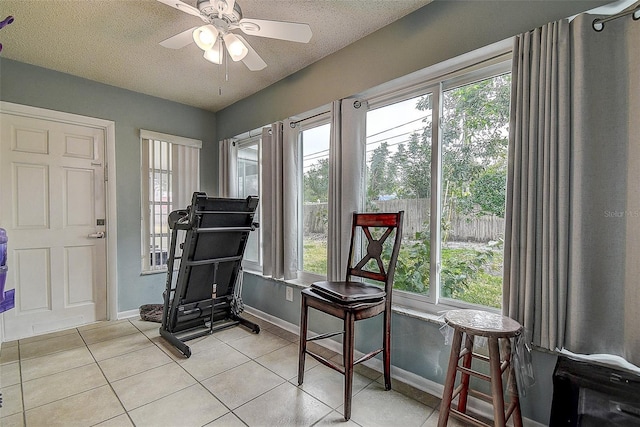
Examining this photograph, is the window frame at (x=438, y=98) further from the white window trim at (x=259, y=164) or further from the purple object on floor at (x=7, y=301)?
the purple object on floor at (x=7, y=301)

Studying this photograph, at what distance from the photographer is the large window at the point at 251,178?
3.59m

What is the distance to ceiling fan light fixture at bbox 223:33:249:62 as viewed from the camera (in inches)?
69.8

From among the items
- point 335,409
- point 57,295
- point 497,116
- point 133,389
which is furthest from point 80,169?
point 497,116

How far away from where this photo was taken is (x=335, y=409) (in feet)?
5.74

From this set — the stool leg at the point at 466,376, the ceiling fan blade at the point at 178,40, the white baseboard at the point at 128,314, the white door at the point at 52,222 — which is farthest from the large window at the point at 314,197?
the white door at the point at 52,222

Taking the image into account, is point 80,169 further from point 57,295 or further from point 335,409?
point 335,409

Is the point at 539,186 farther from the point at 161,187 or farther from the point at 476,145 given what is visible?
the point at 161,187

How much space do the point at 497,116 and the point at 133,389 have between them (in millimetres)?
2925

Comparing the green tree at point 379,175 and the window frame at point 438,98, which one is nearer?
the window frame at point 438,98

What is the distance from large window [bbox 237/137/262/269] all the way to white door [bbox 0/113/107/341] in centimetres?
148

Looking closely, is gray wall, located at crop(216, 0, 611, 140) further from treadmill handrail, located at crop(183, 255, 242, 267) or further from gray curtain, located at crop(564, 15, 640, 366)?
treadmill handrail, located at crop(183, 255, 242, 267)

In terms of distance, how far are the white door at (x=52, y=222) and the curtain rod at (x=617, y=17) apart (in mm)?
4075

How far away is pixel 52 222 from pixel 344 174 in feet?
9.54

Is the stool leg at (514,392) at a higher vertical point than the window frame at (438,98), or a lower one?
lower
